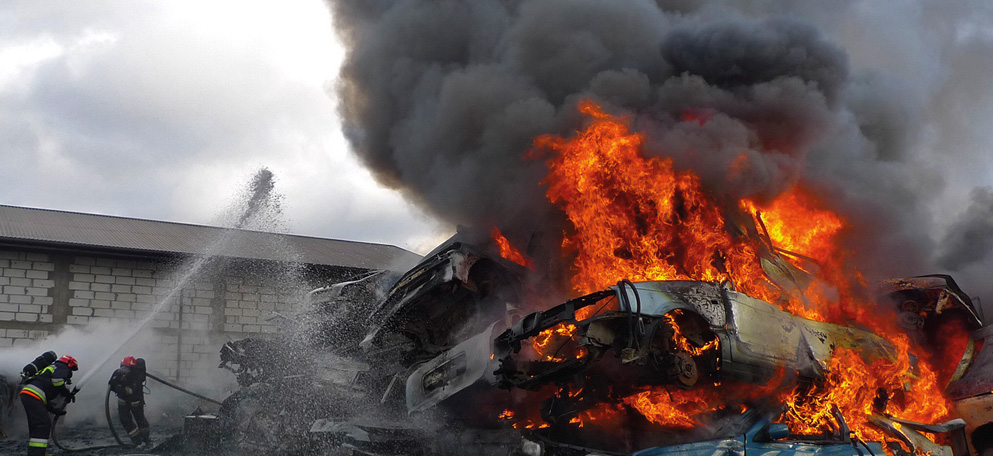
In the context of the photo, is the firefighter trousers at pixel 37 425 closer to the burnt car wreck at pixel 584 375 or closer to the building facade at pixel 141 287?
the burnt car wreck at pixel 584 375

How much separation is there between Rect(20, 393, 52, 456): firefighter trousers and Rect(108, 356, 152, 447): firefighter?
1.71 metres

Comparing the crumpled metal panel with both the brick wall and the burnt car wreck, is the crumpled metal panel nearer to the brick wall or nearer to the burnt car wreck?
the burnt car wreck

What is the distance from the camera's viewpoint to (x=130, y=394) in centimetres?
1035

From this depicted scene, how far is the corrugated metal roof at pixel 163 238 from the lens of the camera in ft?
54.5

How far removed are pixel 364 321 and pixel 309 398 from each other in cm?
135

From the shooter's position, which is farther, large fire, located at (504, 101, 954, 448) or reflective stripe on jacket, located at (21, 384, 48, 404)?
reflective stripe on jacket, located at (21, 384, 48, 404)

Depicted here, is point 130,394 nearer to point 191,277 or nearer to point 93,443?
point 93,443

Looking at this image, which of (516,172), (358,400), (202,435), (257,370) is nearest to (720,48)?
(516,172)

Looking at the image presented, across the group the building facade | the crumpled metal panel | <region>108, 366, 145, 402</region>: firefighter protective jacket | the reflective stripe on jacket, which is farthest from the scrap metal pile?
the building facade

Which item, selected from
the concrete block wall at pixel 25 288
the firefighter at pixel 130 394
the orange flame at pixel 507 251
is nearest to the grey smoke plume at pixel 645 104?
the orange flame at pixel 507 251

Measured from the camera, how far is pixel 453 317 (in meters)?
8.26

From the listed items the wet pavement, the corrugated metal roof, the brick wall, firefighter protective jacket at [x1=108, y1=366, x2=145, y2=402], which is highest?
the corrugated metal roof

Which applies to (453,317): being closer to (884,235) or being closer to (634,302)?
(634,302)

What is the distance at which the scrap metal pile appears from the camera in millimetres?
5953
